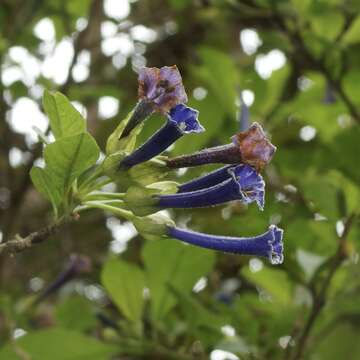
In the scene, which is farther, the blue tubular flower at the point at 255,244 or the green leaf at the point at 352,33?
the green leaf at the point at 352,33

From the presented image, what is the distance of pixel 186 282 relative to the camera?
5.74ft

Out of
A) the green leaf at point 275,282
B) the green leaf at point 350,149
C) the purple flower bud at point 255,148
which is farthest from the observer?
the green leaf at point 275,282

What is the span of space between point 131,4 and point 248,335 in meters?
1.53

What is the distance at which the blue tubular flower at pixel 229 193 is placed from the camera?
3.09 feet

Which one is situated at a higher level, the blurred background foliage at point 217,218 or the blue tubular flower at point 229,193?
the blue tubular flower at point 229,193

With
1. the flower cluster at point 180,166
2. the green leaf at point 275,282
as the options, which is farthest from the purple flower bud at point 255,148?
the green leaf at point 275,282

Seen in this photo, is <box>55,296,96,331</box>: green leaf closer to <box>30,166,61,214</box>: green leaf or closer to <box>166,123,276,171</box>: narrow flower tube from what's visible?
<box>30,166,61,214</box>: green leaf

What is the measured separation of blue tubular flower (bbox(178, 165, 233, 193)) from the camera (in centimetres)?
97

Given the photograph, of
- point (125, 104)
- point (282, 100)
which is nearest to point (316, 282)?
point (282, 100)

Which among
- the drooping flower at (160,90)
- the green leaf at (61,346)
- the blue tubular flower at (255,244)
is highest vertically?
the drooping flower at (160,90)

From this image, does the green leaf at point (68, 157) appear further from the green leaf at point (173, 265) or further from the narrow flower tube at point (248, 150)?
the green leaf at point (173, 265)

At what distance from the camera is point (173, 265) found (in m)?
1.75

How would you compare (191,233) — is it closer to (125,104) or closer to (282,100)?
(282,100)

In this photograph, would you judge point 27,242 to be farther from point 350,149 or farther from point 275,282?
point 275,282
